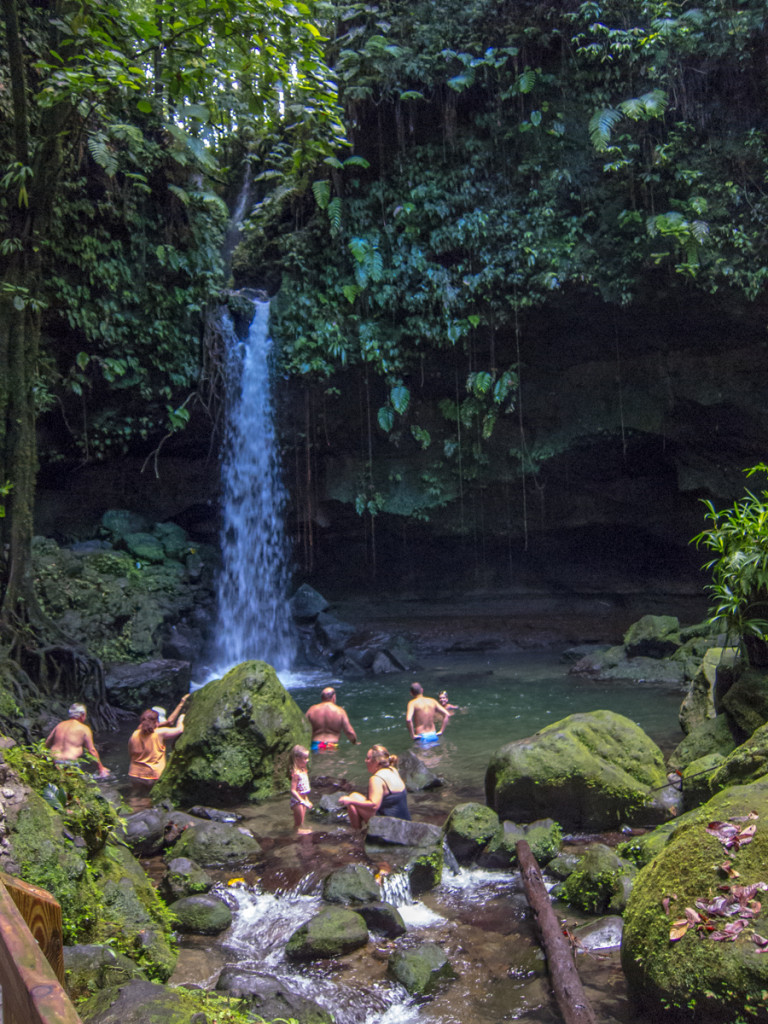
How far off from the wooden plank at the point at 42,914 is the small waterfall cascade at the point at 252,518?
46.5ft

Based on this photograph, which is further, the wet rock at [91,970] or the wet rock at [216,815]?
the wet rock at [216,815]

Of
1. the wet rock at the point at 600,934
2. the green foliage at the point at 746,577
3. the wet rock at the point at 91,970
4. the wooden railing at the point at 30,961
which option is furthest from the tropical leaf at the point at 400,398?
the wooden railing at the point at 30,961

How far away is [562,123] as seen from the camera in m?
14.1

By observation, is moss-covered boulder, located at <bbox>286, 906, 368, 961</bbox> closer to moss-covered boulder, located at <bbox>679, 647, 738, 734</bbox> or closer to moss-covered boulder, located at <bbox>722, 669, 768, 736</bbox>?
moss-covered boulder, located at <bbox>722, 669, 768, 736</bbox>

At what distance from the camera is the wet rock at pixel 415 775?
7691mm

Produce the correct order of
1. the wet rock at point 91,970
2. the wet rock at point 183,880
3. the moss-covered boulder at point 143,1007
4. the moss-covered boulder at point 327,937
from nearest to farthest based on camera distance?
the moss-covered boulder at point 143,1007, the wet rock at point 91,970, the moss-covered boulder at point 327,937, the wet rock at point 183,880

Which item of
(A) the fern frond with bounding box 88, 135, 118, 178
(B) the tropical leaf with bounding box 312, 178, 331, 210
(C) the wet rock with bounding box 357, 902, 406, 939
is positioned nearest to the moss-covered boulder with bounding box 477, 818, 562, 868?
(C) the wet rock with bounding box 357, 902, 406, 939

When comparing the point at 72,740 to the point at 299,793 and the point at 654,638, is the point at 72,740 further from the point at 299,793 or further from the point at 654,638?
the point at 654,638

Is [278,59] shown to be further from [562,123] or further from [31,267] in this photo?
[562,123]

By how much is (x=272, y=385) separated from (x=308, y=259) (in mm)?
2963

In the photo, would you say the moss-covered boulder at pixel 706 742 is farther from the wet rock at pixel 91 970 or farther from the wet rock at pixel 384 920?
the wet rock at pixel 91 970

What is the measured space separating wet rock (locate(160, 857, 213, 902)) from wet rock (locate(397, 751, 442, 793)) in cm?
286

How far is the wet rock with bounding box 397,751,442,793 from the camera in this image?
303 inches

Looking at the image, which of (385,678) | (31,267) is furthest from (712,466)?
(31,267)
